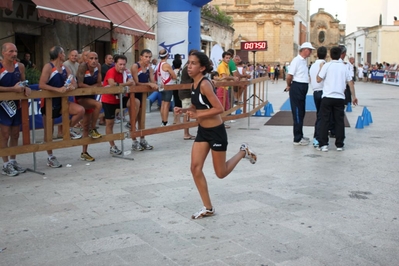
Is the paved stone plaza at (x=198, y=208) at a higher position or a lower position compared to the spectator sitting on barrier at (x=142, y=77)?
lower

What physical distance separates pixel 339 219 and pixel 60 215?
2.95 meters

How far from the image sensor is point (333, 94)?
9109 millimetres

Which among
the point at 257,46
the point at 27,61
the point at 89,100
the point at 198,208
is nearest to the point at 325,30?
the point at 257,46

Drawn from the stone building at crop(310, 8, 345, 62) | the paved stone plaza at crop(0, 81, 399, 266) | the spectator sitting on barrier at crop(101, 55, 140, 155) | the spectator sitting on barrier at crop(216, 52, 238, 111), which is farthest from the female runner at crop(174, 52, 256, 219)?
the stone building at crop(310, 8, 345, 62)

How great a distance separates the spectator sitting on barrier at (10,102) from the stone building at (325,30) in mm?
84356

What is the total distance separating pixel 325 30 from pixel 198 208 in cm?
8735

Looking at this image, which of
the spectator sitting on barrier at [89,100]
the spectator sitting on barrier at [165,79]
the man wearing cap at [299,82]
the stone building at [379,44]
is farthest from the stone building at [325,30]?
the spectator sitting on barrier at [89,100]

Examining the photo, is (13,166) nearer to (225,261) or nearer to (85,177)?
(85,177)

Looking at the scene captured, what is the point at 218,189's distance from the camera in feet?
21.4

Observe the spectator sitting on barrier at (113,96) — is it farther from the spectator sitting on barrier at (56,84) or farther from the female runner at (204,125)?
the female runner at (204,125)

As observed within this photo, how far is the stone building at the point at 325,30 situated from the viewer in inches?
3460

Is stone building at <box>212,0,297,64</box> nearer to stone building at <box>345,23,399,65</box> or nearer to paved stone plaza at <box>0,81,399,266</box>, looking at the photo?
stone building at <box>345,23,399,65</box>

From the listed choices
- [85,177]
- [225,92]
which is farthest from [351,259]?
[225,92]

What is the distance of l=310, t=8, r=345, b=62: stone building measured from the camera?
87875 millimetres
